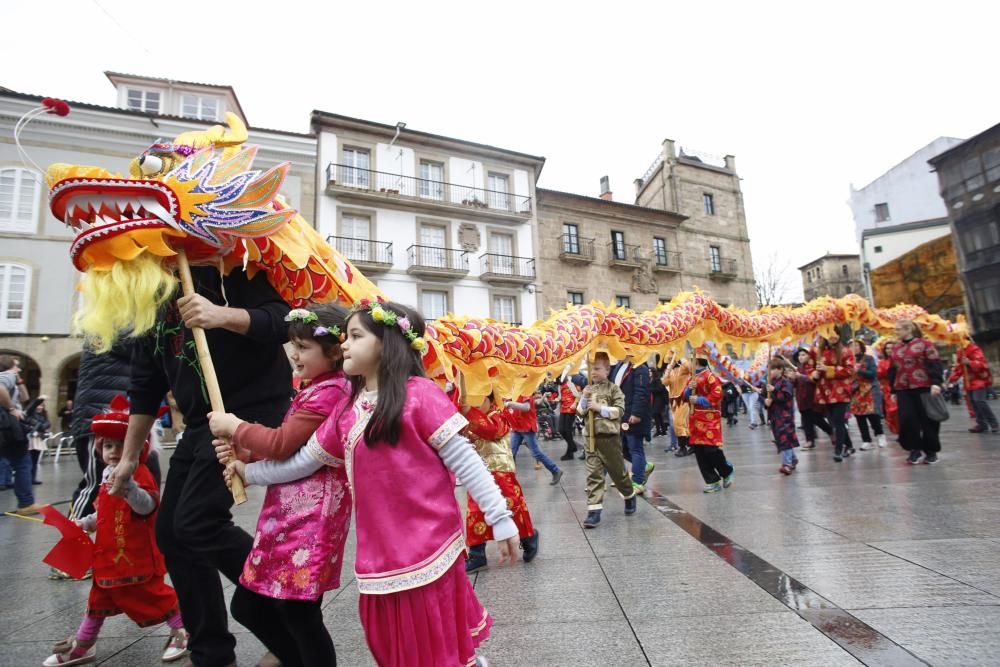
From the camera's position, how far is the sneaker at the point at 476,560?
12.8 feet

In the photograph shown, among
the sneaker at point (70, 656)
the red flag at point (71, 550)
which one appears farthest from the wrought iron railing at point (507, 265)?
the sneaker at point (70, 656)

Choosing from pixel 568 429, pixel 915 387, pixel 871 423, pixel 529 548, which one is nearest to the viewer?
pixel 529 548

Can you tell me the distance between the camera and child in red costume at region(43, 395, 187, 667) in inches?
102

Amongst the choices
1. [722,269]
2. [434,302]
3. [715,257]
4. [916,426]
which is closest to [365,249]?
[434,302]

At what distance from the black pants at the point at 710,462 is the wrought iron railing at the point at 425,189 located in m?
17.0

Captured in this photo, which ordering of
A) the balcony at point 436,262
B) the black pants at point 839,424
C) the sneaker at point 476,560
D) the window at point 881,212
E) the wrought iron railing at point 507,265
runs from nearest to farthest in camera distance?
the sneaker at point 476,560
the black pants at point 839,424
the balcony at point 436,262
the wrought iron railing at point 507,265
the window at point 881,212

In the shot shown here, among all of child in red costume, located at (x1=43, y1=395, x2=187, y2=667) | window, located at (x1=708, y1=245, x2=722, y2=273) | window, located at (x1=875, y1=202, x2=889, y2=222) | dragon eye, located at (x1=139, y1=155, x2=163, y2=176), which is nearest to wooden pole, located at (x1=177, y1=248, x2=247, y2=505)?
dragon eye, located at (x1=139, y1=155, x2=163, y2=176)

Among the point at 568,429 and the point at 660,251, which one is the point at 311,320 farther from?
the point at 660,251

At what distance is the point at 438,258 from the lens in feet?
71.5

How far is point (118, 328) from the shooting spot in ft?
7.07

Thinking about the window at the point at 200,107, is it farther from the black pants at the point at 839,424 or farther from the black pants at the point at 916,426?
the black pants at the point at 916,426

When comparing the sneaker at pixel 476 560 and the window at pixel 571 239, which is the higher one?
the window at pixel 571 239

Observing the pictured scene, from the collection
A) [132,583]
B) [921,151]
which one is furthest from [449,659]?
[921,151]

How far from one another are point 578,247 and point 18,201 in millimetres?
19777
